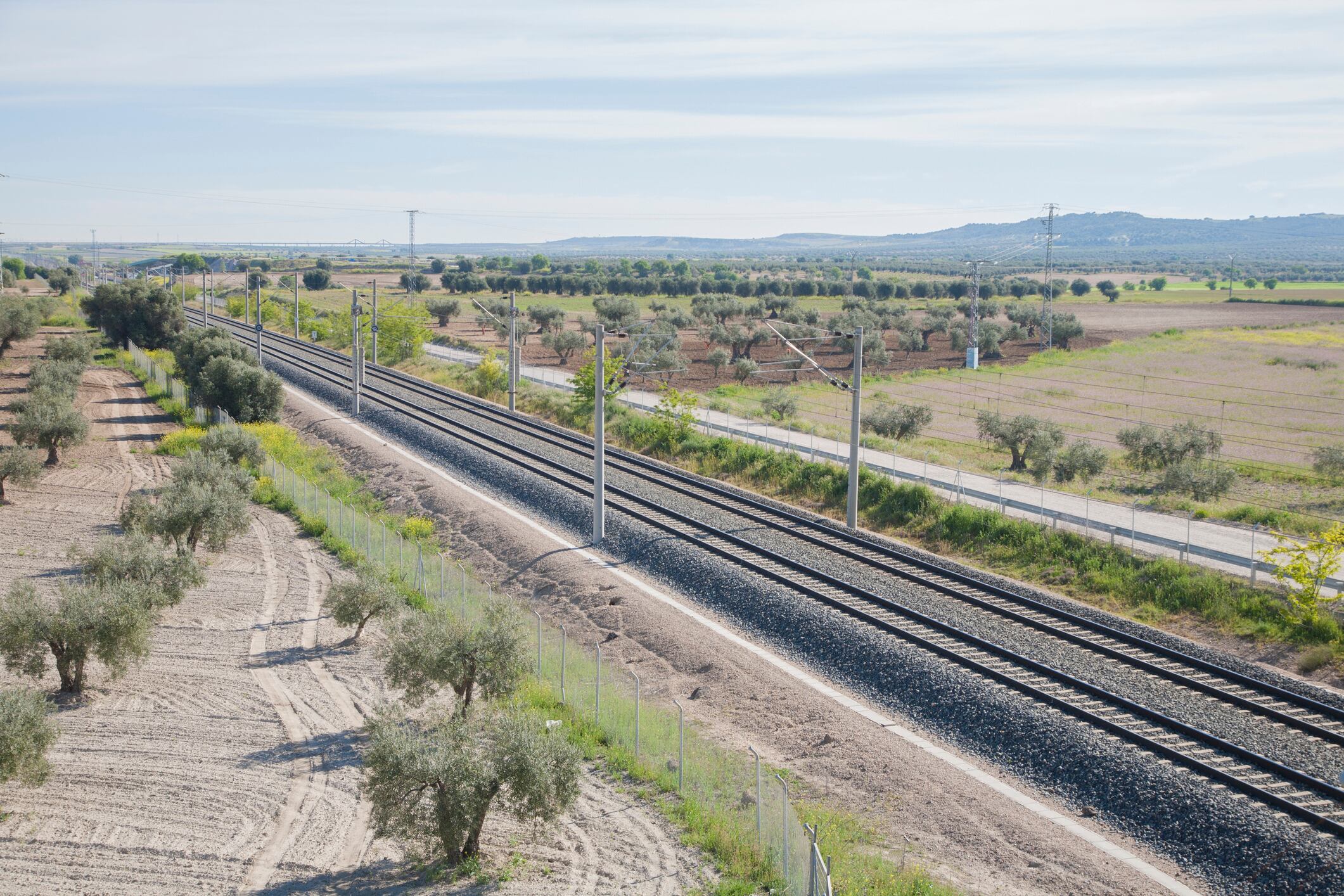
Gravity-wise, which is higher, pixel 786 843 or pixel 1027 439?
pixel 1027 439

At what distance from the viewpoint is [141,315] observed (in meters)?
82.4

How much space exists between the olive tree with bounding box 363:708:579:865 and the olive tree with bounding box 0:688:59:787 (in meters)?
5.54

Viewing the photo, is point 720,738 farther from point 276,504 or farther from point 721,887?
point 276,504

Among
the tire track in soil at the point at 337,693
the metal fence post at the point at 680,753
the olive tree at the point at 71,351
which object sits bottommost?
the tire track in soil at the point at 337,693

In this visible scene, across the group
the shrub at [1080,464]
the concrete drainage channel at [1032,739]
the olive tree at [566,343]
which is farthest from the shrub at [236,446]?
the olive tree at [566,343]

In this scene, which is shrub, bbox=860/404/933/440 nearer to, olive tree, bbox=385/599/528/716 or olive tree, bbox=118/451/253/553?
olive tree, bbox=118/451/253/553

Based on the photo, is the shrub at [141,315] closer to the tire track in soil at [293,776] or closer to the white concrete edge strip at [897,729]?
the white concrete edge strip at [897,729]

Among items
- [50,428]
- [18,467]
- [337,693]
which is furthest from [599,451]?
→ [50,428]

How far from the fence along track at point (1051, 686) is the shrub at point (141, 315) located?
59.4 meters

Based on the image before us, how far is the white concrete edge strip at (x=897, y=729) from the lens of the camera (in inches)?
600

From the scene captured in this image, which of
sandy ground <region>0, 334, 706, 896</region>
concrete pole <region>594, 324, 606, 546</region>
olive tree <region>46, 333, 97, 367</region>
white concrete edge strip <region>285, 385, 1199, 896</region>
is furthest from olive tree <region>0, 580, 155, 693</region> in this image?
olive tree <region>46, 333, 97, 367</region>

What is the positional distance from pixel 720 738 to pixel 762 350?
75341 millimetres

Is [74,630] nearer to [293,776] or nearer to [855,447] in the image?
[293,776]

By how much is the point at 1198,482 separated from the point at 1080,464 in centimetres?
429
